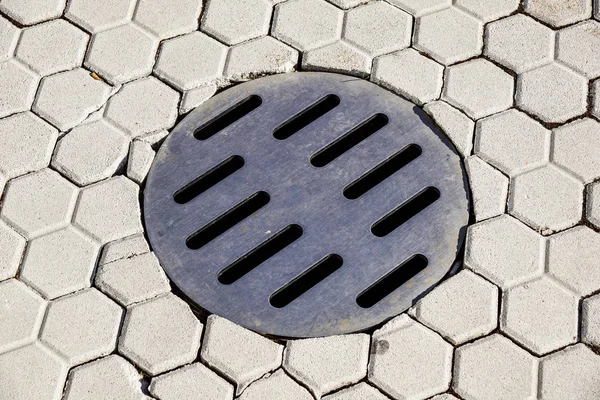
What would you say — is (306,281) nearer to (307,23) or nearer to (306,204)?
(306,204)

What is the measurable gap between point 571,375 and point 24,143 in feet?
5.92

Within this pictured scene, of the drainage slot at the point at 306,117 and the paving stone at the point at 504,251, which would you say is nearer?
the paving stone at the point at 504,251

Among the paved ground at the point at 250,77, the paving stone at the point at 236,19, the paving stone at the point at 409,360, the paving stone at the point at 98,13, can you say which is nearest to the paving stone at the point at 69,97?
the paved ground at the point at 250,77

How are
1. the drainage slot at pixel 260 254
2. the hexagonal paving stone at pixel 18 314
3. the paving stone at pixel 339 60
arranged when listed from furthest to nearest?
the paving stone at pixel 339 60 < the drainage slot at pixel 260 254 < the hexagonal paving stone at pixel 18 314

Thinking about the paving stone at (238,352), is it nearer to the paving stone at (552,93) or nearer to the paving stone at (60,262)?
the paving stone at (60,262)

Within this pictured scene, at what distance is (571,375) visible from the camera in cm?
215

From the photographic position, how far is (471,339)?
7.28 feet

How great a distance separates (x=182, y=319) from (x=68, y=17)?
125 cm

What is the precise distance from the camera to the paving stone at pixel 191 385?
7.09ft

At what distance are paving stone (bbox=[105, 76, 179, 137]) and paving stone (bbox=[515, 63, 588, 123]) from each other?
115 centimetres

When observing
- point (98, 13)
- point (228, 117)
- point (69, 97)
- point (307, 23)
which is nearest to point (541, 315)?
point (228, 117)

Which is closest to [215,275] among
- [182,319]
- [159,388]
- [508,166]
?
[182,319]

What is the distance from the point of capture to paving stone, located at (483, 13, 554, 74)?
8.91 ft

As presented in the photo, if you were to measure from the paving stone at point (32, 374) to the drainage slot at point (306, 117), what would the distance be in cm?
97
